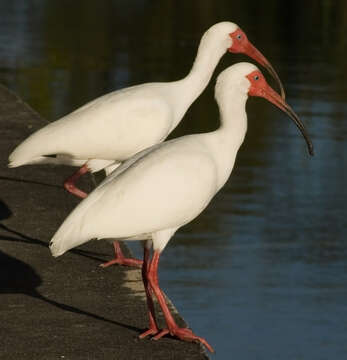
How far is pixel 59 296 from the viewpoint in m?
6.66

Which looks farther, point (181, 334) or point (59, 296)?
point (59, 296)

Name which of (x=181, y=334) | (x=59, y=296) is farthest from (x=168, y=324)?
(x=59, y=296)

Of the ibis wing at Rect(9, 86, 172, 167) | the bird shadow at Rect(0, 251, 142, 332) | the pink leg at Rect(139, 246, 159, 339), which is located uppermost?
the ibis wing at Rect(9, 86, 172, 167)

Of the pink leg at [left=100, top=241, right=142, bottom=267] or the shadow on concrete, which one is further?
the shadow on concrete

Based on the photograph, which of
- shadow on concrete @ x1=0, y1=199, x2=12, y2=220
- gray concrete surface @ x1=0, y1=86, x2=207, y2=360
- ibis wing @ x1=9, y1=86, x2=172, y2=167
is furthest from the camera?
shadow on concrete @ x1=0, y1=199, x2=12, y2=220

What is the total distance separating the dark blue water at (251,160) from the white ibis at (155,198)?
1.31 meters

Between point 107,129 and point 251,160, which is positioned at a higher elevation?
point 107,129

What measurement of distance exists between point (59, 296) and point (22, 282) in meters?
0.31

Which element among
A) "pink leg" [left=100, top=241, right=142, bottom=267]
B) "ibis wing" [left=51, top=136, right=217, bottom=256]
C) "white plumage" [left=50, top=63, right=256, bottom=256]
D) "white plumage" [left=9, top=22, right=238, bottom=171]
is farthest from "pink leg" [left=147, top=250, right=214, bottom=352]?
"white plumage" [left=9, top=22, right=238, bottom=171]

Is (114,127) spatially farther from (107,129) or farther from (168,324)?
(168,324)

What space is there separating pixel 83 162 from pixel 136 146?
52 centimetres

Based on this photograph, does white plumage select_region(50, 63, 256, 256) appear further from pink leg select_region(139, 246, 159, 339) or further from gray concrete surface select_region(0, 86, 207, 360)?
gray concrete surface select_region(0, 86, 207, 360)

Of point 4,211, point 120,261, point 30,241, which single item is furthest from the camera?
point 4,211

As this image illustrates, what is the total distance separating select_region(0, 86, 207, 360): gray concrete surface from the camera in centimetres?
591
